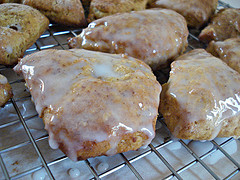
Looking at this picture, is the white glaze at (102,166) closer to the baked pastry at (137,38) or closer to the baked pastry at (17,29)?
the baked pastry at (137,38)

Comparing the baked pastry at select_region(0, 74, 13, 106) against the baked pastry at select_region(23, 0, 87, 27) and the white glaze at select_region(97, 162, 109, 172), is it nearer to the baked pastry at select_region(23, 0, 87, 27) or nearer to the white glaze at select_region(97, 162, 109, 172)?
the white glaze at select_region(97, 162, 109, 172)

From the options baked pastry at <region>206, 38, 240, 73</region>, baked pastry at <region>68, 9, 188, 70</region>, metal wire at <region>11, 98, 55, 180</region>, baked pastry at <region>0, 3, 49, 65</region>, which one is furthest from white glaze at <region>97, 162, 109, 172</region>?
baked pastry at <region>206, 38, 240, 73</region>

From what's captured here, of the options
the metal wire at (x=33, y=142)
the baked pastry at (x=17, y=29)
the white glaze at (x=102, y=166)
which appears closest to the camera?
the metal wire at (x=33, y=142)

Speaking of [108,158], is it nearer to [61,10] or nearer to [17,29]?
[17,29]

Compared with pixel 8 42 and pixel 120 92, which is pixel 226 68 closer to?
pixel 120 92

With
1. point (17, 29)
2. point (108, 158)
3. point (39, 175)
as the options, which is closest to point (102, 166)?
point (108, 158)

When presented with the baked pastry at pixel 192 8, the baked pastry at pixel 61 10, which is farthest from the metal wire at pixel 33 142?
the baked pastry at pixel 192 8
